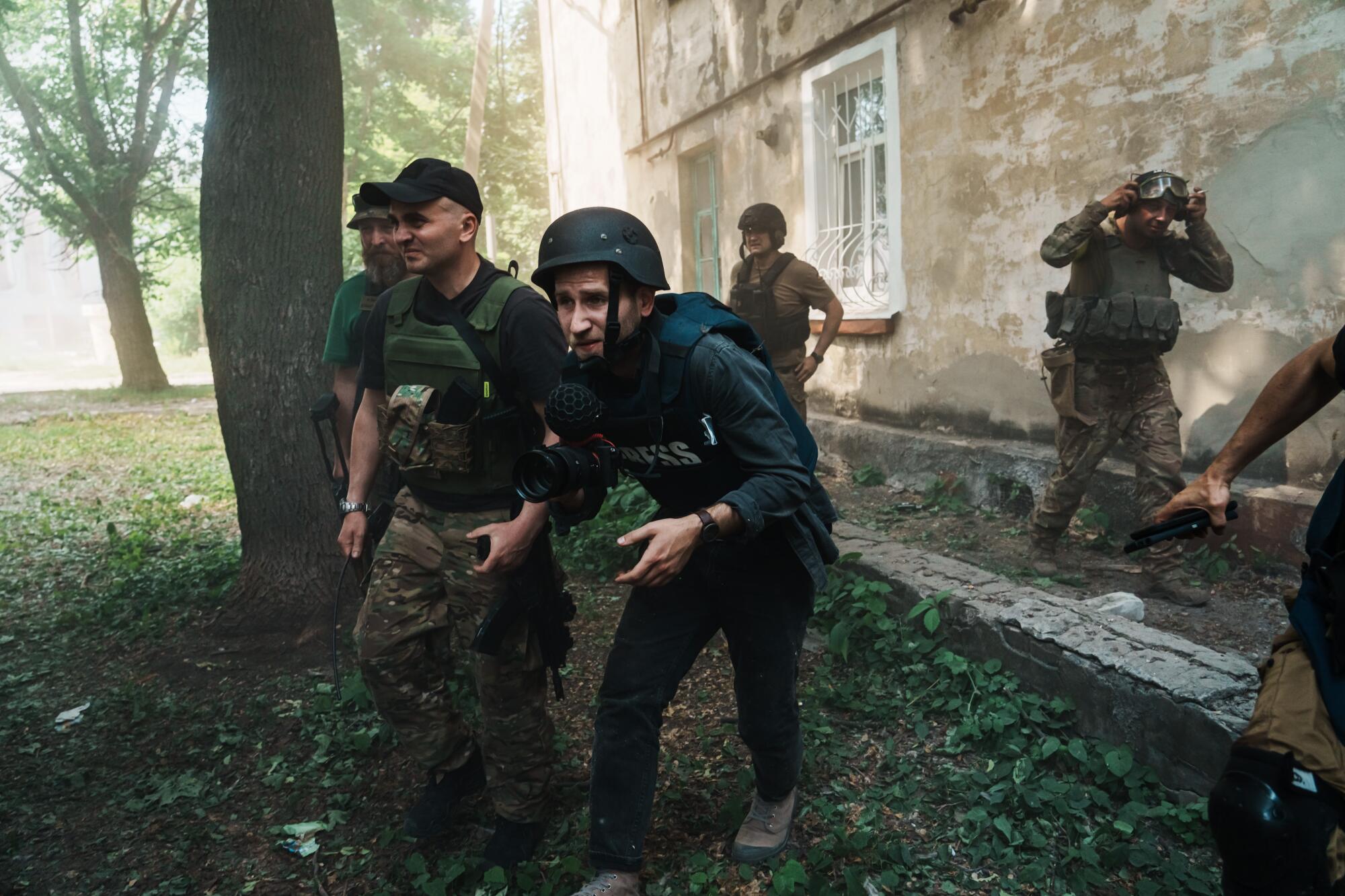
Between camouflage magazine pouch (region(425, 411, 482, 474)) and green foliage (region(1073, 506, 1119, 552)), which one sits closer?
camouflage magazine pouch (region(425, 411, 482, 474))

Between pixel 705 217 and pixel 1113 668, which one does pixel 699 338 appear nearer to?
pixel 1113 668

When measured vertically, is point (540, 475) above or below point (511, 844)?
above

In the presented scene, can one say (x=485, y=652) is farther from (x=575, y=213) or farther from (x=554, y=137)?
(x=554, y=137)

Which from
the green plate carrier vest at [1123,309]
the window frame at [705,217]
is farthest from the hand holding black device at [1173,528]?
the window frame at [705,217]

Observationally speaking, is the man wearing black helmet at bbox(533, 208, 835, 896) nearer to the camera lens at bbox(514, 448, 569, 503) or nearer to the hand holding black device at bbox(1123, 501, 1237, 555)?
the camera lens at bbox(514, 448, 569, 503)

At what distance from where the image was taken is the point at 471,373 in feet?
9.10

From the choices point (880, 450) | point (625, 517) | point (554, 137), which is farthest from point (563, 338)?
point (554, 137)

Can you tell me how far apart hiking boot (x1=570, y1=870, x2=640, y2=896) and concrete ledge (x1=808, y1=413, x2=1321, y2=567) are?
359cm

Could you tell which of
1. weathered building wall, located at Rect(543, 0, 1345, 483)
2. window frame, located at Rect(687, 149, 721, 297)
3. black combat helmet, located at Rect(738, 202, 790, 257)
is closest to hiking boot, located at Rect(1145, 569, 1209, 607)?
weathered building wall, located at Rect(543, 0, 1345, 483)

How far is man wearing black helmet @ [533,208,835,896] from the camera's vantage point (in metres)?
2.22

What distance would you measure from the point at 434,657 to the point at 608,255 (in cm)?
146

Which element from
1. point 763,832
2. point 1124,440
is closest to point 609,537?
point 1124,440

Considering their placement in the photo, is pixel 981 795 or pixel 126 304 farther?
pixel 126 304

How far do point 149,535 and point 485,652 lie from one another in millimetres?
5284
